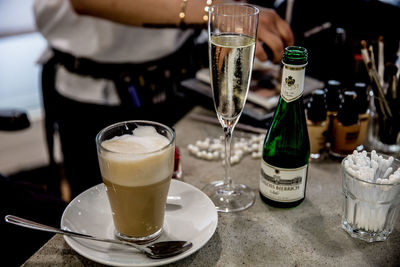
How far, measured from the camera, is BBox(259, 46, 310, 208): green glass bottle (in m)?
0.85

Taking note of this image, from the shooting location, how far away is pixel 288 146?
1.00 meters

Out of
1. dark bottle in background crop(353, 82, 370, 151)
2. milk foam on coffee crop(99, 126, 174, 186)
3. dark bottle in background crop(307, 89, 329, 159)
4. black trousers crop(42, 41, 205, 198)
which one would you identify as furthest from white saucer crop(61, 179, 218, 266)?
black trousers crop(42, 41, 205, 198)

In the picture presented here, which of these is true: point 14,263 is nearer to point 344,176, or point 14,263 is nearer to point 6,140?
point 344,176

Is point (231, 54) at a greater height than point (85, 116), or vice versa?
point (231, 54)

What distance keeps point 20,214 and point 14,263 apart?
15 cm

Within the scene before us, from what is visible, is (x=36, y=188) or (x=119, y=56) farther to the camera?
(x=119, y=56)

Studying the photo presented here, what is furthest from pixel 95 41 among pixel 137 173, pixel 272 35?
pixel 137 173

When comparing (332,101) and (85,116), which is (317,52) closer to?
(332,101)

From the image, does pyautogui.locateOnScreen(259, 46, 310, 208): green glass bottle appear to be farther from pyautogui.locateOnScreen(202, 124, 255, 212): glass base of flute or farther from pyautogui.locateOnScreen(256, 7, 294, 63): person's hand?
pyautogui.locateOnScreen(256, 7, 294, 63): person's hand

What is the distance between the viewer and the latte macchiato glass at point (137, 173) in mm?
775

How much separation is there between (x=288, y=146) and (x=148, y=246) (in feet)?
1.29

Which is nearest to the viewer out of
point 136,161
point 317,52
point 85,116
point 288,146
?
point 136,161

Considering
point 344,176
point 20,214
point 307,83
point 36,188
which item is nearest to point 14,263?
point 20,214

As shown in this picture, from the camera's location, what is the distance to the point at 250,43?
879 mm
